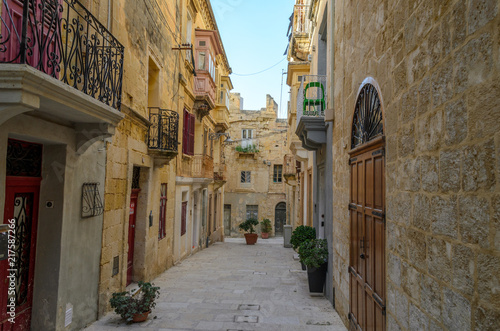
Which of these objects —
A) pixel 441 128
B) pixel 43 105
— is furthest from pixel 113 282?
pixel 441 128

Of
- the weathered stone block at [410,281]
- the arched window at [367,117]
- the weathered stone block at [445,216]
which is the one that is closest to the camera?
the weathered stone block at [445,216]

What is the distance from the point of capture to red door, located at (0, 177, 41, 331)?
4.27 metres

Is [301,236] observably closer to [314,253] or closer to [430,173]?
[314,253]

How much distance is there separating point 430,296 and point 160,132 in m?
7.89

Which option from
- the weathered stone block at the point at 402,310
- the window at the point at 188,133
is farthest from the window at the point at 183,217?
the weathered stone block at the point at 402,310

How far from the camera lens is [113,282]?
673 cm

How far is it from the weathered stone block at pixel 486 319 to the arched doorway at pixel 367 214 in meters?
1.83

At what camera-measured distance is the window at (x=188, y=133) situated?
13.6 meters

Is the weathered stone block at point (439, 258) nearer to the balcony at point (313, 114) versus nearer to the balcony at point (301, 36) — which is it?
the balcony at point (313, 114)

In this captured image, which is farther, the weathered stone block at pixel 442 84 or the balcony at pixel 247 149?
the balcony at pixel 247 149

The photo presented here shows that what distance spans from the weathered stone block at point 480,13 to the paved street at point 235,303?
4.79 metres

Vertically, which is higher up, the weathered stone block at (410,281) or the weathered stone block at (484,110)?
the weathered stone block at (484,110)

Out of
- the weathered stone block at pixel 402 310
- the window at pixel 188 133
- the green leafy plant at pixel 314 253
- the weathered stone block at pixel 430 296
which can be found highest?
the window at pixel 188 133

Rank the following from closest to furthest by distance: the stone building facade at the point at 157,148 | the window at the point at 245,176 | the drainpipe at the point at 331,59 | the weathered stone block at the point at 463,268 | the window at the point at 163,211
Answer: the weathered stone block at the point at 463,268
the stone building facade at the point at 157,148
the drainpipe at the point at 331,59
the window at the point at 163,211
the window at the point at 245,176
